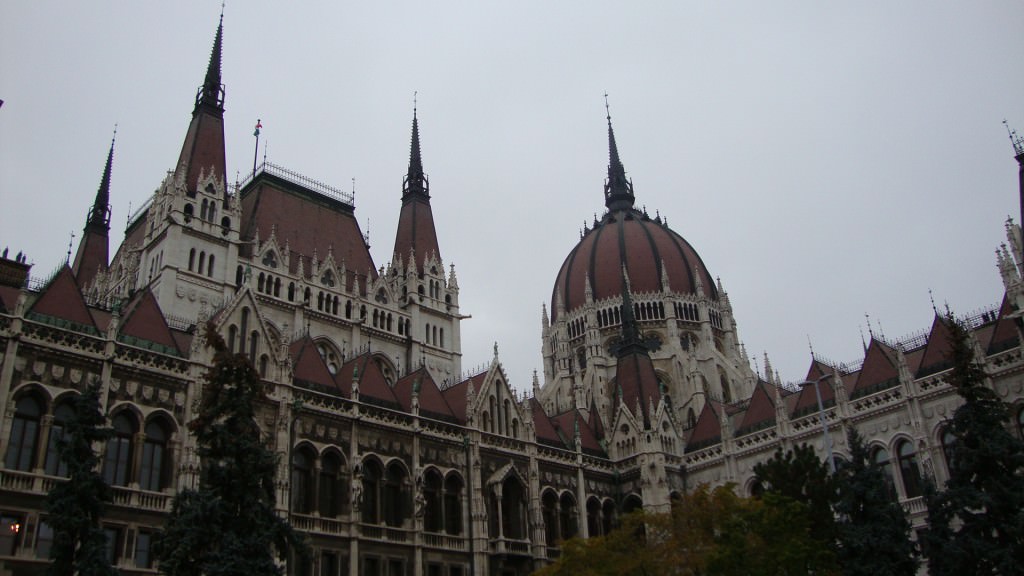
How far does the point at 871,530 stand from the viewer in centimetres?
2923

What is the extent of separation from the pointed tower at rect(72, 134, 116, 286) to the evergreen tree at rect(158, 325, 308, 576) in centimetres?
3767

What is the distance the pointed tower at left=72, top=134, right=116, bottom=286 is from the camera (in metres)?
58.4

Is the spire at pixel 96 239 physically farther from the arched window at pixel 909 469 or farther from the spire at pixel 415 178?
the arched window at pixel 909 469

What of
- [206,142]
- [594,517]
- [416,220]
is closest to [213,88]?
[206,142]

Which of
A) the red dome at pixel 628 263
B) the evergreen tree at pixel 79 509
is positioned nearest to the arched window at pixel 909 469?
the evergreen tree at pixel 79 509

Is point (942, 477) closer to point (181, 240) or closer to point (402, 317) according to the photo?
point (402, 317)

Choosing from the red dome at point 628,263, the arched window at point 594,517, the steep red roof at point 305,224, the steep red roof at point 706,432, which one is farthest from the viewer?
the red dome at point 628,263

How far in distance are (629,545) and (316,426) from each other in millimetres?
14018

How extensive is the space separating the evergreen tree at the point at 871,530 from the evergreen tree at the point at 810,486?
1.77 metres

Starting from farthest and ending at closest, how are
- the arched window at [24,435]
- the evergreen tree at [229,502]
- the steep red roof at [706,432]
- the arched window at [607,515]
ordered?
the steep red roof at [706,432] → the arched window at [607,515] → the arched window at [24,435] → the evergreen tree at [229,502]

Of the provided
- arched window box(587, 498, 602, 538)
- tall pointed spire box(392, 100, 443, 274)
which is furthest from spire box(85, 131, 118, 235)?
arched window box(587, 498, 602, 538)

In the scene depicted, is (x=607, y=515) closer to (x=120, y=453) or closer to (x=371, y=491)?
(x=371, y=491)

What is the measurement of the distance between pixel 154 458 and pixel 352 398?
9.05 m

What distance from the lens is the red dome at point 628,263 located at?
77.4 metres
